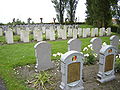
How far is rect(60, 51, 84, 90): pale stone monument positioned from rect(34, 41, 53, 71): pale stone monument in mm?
1706

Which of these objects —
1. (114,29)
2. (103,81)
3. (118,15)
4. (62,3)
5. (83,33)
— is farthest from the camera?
(62,3)

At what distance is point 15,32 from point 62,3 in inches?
627

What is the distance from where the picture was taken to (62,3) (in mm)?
28516

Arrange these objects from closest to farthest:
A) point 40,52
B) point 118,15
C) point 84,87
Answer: point 84,87
point 40,52
point 118,15

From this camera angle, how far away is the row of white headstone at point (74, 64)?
377 cm

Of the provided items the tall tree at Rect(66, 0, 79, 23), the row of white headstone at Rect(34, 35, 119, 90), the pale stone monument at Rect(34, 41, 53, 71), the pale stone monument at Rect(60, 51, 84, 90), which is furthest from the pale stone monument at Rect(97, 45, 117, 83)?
the tall tree at Rect(66, 0, 79, 23)

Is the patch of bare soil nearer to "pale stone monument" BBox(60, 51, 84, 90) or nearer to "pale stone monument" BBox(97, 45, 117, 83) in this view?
"pale stone monument" BBox(97, 45, 117, 83)

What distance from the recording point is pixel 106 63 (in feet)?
15.1

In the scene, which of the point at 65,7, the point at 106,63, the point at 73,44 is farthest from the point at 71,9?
the point at 106,63

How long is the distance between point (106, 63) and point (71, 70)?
1.50 meters

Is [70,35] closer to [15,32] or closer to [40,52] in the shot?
[15,32]

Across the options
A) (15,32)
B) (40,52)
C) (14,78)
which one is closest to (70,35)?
(15,32)

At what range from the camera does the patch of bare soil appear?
4.21m

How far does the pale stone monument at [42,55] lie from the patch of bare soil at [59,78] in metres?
0.28
